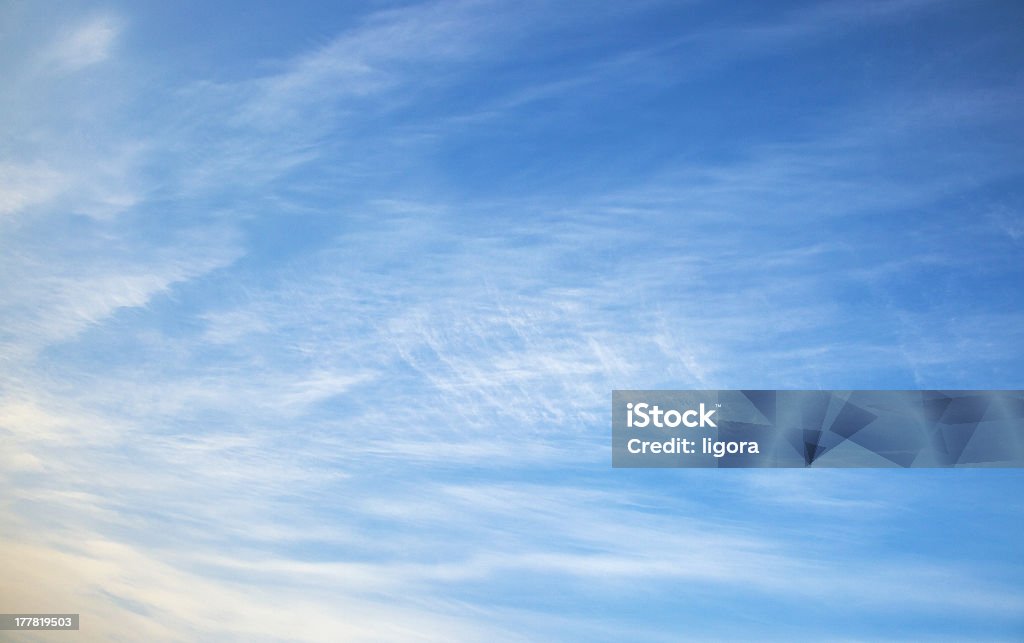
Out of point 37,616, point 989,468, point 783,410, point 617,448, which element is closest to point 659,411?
point 617,448

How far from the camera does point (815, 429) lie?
478 inches

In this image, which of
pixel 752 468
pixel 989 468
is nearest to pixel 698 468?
pixel 752 468

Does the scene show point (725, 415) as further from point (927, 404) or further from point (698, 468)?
point (927, 404)

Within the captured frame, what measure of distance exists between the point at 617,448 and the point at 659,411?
28.6 inches

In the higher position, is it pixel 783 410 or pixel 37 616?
pixel 783 410

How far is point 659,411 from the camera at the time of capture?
40.1 feet

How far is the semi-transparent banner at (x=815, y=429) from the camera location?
12.0 metres

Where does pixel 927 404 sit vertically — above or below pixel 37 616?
above

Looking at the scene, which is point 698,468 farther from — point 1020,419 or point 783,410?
point 1020,419

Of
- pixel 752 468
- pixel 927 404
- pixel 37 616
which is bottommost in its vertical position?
pixel 37 616

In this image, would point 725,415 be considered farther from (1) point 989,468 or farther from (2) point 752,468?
(1) point 989,468

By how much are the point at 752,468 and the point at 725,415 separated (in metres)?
0.75

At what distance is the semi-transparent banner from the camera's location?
1202 centimetres

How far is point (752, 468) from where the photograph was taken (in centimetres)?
1209
